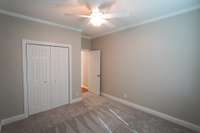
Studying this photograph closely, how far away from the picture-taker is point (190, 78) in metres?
2.39

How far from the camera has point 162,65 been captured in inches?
111

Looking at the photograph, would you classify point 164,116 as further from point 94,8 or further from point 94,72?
point 94,8

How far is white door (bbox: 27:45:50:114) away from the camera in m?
2.93

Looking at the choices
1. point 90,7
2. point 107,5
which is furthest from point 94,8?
point 107,5

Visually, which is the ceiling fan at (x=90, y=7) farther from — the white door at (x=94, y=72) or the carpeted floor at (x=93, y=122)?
the carpeted floor at (x=93, y=122)

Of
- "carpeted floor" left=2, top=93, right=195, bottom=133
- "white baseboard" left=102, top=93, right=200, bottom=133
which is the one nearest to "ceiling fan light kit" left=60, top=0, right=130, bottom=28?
"carpeted floor" left=2, top=93, right=195, bottom=133

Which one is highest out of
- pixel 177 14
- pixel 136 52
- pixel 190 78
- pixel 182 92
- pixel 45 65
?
pixel 177 14

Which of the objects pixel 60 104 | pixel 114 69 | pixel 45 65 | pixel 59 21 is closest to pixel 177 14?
pixel 114 69

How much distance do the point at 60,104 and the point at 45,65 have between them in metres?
1.40

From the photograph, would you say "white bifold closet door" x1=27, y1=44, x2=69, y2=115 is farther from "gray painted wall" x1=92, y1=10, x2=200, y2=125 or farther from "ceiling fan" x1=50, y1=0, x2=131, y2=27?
"gray painted wall" x1=92, y1=10, x2=200, y2=125

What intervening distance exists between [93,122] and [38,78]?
197 centimetres

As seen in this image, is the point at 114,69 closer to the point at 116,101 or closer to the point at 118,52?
the point at 118,52

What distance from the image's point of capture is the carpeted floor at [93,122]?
237 centimetres

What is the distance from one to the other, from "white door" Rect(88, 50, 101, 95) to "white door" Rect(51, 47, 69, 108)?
147 cm
